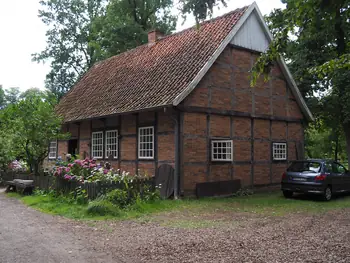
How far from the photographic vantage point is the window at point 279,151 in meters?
16.5

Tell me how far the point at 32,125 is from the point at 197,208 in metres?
7.91

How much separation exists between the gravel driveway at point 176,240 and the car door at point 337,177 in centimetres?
410

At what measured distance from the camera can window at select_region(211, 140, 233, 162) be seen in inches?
547

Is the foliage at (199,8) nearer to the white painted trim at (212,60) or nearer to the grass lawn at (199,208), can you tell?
the grass lawn at (199,208)

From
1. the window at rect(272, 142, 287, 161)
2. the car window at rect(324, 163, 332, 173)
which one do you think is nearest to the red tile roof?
the window at rect(272, 142, 287, 161)

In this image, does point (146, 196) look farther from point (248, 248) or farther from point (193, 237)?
point (248, 248)

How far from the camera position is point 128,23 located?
27734mm

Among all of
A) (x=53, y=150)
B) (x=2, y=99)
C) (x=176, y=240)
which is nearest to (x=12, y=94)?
(x=2, y=99)

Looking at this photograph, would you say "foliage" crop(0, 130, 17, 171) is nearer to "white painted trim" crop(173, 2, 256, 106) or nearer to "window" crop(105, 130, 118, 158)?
"window" crop(105, 130, 118, 158)

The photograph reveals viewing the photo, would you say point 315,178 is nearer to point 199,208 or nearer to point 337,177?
point 337,177

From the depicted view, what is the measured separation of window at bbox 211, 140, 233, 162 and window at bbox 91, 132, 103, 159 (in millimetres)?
5931

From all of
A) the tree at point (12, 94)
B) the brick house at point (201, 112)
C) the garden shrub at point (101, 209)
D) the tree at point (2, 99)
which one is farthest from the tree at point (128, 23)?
the tree at point (12, 94)

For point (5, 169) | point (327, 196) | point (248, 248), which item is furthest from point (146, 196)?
point (5, 169)

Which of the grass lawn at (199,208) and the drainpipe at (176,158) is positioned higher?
the drainpipe at (176,158)
